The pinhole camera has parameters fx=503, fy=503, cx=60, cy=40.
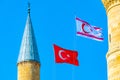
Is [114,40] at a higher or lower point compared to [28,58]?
lower

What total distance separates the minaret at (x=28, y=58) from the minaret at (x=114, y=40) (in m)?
21.7

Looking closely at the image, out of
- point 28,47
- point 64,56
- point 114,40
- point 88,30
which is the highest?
point 28,47

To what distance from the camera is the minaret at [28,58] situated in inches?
1810

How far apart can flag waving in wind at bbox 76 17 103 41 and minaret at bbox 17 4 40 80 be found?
1751 centimetres

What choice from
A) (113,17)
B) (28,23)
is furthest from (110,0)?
(28,23)

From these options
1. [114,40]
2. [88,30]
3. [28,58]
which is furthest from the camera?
[28,58]

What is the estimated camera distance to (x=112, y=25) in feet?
80.8

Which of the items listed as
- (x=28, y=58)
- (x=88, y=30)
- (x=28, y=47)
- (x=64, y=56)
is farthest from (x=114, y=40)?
(x=28, y=47)

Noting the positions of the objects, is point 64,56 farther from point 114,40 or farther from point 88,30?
point 114,40

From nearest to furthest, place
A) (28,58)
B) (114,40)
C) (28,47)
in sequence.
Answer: (114,40), (28,58), (28,47)

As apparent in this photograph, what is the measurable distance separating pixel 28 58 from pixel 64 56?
17.5 metres

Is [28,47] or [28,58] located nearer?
[28,58]

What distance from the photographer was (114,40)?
2425 cm

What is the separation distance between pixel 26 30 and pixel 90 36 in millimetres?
21719
